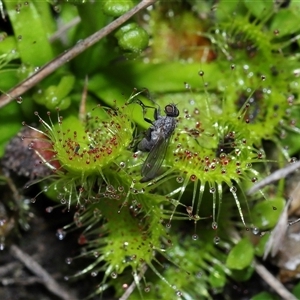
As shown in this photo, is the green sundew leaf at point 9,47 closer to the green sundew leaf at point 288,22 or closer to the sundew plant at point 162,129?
the sundew plant at point 162,129

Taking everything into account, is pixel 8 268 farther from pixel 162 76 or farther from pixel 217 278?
pixel 162 76

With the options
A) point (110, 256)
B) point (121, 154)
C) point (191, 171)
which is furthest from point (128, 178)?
point (110, 256)

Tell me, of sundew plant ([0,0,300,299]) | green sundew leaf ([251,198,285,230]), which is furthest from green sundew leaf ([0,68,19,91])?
green sundew leaf ([251,198,285,230])

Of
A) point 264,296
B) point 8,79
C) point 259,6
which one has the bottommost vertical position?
point 264,296

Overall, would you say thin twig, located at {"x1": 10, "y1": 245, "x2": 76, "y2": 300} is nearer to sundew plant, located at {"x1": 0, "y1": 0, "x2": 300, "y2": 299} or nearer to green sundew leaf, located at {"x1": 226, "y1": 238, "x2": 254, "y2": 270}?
sundew plant, located at {"x1": 0, "y1": 0, "x2": 300, "y2": 299}

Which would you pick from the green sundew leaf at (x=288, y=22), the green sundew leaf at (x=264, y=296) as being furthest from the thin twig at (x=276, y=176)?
the green sundew leaf at (x=288, y=22)

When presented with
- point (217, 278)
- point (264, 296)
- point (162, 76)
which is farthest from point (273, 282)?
point (162, 76)
